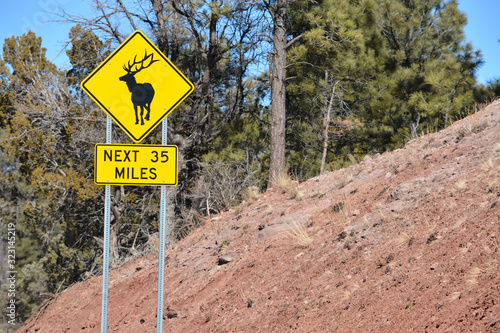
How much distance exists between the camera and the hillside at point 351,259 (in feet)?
15.7

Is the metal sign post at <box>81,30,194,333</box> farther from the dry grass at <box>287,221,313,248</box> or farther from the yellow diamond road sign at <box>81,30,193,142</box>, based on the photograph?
the dry grass at <box>287,221,313,248</box>

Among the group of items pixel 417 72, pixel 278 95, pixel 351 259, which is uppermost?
pixel 417 72

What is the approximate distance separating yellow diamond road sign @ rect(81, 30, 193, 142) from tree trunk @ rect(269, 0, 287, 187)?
8438 millimetres

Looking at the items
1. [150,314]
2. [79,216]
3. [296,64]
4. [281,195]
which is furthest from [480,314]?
[79,216]

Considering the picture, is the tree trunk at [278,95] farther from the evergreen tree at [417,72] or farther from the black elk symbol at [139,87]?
the black elk symbol at [139,87]

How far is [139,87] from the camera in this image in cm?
552

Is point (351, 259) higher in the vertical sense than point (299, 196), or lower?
lower

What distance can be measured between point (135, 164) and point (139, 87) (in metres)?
0.83

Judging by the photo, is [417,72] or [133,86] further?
[417,72]

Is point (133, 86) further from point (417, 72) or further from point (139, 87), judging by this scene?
point (417, 72)

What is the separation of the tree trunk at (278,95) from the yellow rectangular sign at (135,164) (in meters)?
8.67

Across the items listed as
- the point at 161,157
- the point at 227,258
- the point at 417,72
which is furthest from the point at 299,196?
the point at 417,72

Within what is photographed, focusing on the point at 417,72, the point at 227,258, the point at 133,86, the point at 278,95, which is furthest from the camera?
the point at 417,72

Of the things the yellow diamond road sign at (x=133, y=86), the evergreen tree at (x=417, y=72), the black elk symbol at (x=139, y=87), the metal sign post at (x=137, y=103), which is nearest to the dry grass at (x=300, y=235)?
Result: the metal sign post at (x=137, y=103)
